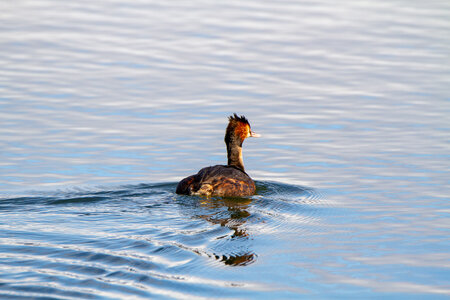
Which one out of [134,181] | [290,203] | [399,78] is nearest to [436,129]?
[399,78]

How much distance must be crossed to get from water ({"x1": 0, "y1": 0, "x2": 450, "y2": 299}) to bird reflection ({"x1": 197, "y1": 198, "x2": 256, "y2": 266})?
4 cm

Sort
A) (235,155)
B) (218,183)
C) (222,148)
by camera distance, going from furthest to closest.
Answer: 1. (222,148)
2. (235,155)
3. (218,183)

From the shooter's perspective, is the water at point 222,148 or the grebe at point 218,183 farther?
the grebe at point 218,183

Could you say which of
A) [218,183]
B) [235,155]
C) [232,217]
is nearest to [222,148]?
[235,155]

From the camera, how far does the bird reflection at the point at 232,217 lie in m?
8.98

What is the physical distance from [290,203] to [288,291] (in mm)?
3902

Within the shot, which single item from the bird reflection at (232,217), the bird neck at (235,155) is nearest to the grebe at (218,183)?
the bird reflection at (232,217)

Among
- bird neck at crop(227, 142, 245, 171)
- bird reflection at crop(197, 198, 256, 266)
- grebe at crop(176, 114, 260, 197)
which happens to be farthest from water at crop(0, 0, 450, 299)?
bird neck at crop(227, 142, 245, 171)

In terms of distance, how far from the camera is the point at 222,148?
1479cm

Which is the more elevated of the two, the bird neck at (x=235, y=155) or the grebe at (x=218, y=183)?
the bird neck at (x=235, y=155)

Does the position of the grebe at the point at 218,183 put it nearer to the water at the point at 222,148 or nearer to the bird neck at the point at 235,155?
the water at the point at 222,148

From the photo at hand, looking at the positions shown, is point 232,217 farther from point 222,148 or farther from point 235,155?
point 222,148

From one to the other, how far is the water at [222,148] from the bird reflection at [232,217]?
0.04m

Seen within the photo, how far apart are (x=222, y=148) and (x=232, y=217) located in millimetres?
3987
